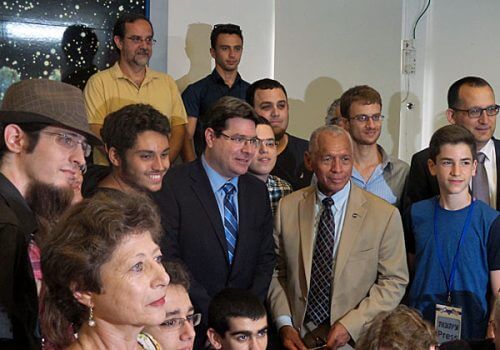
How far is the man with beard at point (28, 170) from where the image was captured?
1.91 meters

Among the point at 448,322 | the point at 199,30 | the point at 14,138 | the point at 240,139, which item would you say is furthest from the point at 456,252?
the point at 199,30

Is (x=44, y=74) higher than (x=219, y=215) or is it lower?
higher

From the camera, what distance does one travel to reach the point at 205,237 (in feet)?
11.1

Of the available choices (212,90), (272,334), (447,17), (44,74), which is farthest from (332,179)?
(447,17)

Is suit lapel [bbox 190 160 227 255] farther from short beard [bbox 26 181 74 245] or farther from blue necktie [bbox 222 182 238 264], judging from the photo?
short beard [bbox 26 181 74 245]

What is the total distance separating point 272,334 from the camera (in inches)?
146

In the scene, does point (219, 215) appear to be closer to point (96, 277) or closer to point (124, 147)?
point (124, 147)

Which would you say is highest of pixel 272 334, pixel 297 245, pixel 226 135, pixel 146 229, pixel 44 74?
pixel 44 74

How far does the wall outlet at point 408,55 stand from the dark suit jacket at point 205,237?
269 centimetres

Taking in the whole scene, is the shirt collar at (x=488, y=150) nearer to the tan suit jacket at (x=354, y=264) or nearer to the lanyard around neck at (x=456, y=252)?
the lanyard around neck at (x=456, y=252)

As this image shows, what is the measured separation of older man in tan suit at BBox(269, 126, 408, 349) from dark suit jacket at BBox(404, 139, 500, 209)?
40 cm

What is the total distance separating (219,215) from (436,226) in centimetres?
98

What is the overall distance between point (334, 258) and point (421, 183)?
0.70 metres

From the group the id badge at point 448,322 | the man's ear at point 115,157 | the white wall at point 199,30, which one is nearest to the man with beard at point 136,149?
the man's ear at point 115,157
